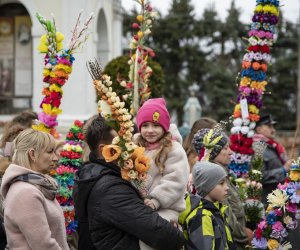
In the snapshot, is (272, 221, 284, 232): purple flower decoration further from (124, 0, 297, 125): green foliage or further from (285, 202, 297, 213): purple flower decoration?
(124, 0, 297, 125): green foliage

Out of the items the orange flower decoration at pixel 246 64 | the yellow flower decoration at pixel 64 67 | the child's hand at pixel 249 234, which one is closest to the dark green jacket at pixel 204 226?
the child's hand at pixel 249 234

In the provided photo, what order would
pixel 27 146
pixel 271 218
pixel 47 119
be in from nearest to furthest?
pixel 27 146 → pixel 271 218 → pixel 47 119

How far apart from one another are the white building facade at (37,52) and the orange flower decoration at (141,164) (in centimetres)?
1045

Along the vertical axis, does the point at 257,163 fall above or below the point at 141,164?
below

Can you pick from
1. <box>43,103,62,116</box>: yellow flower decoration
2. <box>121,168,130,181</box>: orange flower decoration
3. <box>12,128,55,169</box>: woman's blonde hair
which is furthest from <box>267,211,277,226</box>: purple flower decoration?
<box>43,103,62,116</box>: yellow flower decoration

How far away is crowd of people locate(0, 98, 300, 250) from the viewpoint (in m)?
4.06

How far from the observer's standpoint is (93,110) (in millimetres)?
15969

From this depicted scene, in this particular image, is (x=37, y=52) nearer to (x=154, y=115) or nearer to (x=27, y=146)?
(x=154, y=115)

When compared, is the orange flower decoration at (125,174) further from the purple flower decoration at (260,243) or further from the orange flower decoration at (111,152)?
the purple flower decoration at (260,243)

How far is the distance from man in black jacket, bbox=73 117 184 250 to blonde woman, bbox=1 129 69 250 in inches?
8.6

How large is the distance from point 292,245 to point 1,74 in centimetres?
1264

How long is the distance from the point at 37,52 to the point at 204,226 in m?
12.0

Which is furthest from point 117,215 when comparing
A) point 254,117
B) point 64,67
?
point 254,117

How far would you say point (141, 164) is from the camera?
428cm
